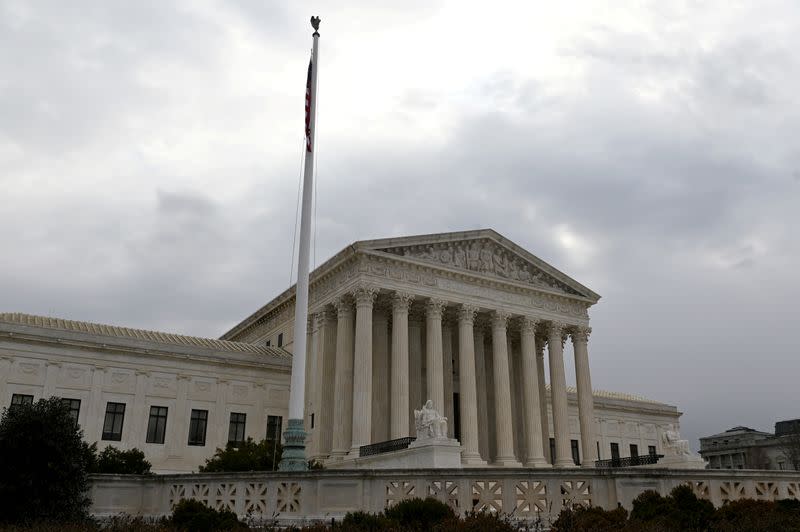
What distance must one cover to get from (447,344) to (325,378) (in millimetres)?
10344

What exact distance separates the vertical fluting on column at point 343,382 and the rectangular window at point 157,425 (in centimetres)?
1128

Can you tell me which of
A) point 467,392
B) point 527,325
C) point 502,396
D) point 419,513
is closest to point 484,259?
point 527,325

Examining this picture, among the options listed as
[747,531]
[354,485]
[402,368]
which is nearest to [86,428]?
[402,368]

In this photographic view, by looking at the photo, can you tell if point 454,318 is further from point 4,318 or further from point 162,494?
point 162,494

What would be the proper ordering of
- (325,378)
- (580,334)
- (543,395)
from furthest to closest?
(543,395) → (580,334) → (325,378)

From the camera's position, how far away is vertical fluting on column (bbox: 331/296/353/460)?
43.8 m

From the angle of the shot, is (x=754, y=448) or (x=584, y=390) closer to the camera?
(x=584, y=390)

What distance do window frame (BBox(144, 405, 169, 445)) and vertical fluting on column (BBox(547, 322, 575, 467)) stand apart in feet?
91.5

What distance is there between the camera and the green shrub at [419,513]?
Result: 12.7 m

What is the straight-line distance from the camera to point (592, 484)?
15.4m

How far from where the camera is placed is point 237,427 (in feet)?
155

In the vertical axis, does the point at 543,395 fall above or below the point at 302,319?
above

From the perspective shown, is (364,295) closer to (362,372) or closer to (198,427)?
(362,372)

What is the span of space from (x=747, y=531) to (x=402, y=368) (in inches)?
1286
